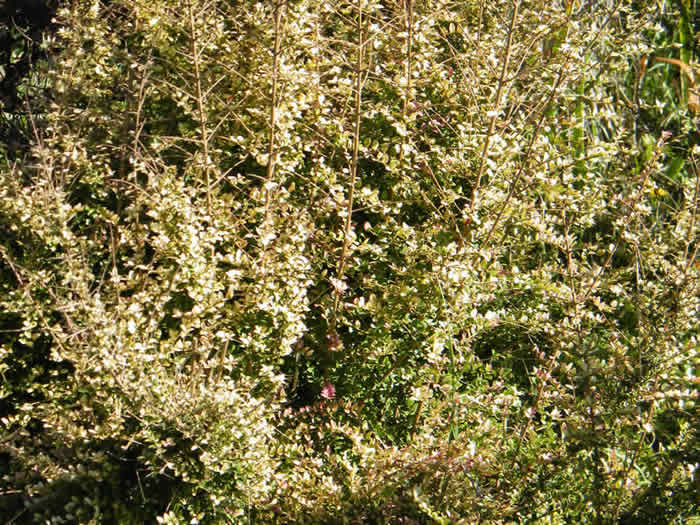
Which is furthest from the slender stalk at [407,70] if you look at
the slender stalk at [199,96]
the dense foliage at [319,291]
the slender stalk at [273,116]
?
the slender stalk at [199,96]

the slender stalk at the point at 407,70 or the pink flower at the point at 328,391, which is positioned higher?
the slender stalk at the point at 407,70

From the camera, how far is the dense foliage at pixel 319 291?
2430 mm

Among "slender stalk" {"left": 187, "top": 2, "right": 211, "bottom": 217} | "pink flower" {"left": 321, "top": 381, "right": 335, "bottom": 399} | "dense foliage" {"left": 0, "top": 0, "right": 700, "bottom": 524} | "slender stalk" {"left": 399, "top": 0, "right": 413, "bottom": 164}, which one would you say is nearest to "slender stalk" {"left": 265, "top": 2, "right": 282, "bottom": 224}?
"dense foliage" {"left": 0, "top": 0, "right": 700, "bottom": 524}

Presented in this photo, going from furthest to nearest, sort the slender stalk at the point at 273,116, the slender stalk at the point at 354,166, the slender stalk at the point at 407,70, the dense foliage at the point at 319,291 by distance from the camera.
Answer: the slender stalk at the point at 407,70 < the slender stalk at the point at 354,166 < the slender stalk at the point at 273,116 < the dense foliage at the point at 319,291

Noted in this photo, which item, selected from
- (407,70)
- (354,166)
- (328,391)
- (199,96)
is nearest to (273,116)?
(199,96)

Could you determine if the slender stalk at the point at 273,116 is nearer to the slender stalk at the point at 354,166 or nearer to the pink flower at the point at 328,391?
the slender stalk at the point at 354,166

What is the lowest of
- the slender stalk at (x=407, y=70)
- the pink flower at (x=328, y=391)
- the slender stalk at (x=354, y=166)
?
the pink flower at (x=328, y=391)

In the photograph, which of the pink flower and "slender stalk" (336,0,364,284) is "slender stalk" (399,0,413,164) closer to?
"slender stalk" (336,0,364,284)

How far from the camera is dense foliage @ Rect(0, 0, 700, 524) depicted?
243cm

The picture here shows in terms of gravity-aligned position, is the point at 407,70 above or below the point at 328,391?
above

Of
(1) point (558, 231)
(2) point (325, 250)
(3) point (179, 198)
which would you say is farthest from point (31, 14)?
(1) point (558, 231)

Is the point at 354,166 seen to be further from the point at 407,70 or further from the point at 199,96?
the point at 199,96

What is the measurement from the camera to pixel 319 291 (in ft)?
10.6

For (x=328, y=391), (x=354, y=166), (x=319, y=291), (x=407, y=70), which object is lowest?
(x=328, y=391)
